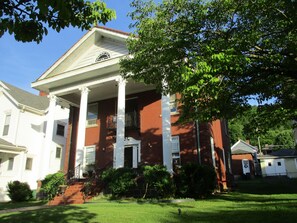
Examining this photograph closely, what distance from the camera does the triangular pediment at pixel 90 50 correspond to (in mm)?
17923

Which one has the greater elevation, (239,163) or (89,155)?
(239,163)

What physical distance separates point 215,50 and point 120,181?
310 inches

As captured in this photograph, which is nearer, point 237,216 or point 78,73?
point 237,216

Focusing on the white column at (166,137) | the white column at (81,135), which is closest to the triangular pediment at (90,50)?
the white column at (81,135)

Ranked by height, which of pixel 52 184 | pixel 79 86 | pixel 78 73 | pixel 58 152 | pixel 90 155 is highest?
pixel 78 73

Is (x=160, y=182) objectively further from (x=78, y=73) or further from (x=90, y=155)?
→ (x=78, y=73)

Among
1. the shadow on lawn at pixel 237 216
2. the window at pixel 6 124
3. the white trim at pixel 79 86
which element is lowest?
the shadow on lawn at pixel 237 216

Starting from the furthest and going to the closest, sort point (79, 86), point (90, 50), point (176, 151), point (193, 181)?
point (90, 50), point (79, 86), point (176, 151), point (193, 181)

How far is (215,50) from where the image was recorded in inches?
321

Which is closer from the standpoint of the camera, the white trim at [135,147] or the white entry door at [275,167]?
the white trim at [135,147]

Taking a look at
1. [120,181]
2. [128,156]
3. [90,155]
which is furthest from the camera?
[90,155]

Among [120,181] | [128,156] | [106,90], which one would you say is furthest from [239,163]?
[120,181]

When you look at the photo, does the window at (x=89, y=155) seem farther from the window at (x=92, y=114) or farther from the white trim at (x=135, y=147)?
the white trim at (x=135, y=147)

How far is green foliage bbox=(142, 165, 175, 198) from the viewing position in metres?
12.4
